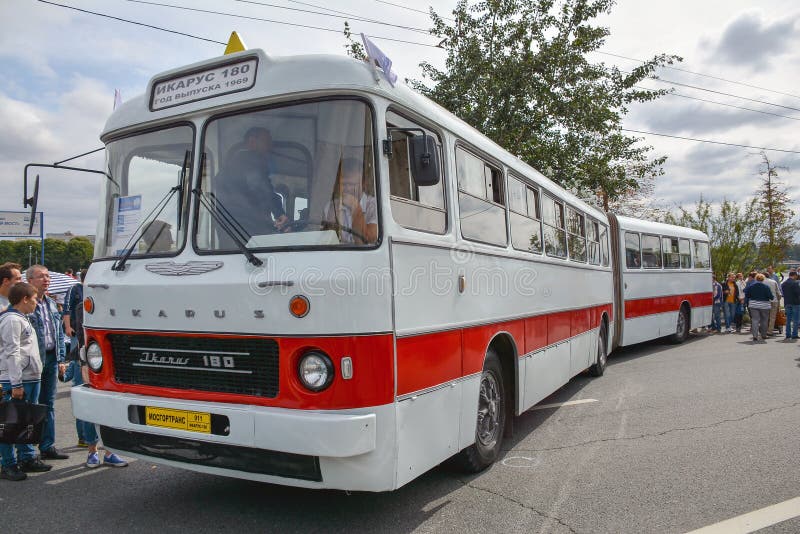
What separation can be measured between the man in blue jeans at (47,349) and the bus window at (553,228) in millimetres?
5213

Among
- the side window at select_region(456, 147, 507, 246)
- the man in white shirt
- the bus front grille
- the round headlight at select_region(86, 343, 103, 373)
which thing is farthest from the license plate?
the man in white shirt

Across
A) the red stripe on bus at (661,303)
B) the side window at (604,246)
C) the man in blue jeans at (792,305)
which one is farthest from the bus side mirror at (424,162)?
the man in blue jeans at (792,305)

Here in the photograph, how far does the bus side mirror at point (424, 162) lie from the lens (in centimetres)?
398

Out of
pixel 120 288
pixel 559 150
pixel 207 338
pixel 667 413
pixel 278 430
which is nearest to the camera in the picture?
pixel 278 430

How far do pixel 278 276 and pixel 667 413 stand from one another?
230 inches

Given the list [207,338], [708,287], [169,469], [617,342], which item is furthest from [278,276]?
[708,287]

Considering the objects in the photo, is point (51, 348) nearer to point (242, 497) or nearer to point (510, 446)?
point (242, 497)

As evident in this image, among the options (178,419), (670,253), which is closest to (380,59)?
(178,419)

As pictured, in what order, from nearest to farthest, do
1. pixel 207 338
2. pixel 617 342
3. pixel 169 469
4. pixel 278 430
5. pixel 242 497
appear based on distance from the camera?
1. pixel 278 430
2. pixel 207 338
3. pixel 242 497
4. pixel 169 469
5. pixel 617 342

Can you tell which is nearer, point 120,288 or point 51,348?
point 120,288

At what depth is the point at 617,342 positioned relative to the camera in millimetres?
13234

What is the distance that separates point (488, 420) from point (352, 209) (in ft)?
8.44

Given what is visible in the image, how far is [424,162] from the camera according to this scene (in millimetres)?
3992

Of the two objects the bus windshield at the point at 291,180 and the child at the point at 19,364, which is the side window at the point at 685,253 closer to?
the bus windshield at the point at 291,180
